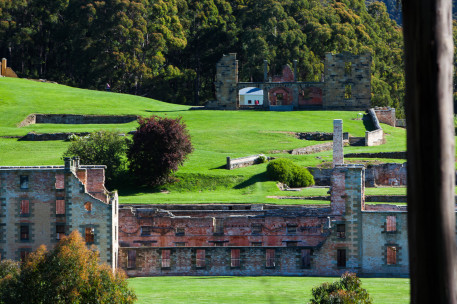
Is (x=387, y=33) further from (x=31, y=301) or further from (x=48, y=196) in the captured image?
(x=31, y=301)

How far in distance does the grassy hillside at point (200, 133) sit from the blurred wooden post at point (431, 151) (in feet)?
153

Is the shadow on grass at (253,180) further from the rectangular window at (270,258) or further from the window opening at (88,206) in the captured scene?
the window opening at (88,206)

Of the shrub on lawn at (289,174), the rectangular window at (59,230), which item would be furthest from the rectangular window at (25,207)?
the shrub on lawn at (289,174)

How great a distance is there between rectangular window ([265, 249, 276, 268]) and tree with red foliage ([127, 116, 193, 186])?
16215 mm

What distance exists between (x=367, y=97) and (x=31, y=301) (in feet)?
213

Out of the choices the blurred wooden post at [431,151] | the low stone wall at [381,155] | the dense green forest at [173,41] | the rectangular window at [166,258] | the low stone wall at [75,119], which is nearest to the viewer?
the blurred wooden post at [431,151]

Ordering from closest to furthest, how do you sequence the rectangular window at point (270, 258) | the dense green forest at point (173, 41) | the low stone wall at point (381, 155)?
the rectangular window at point (270, 258) → the low stone wall at point (381, 155) → the dense green forest at point (173, 41)

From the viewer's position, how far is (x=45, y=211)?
45.2 meters

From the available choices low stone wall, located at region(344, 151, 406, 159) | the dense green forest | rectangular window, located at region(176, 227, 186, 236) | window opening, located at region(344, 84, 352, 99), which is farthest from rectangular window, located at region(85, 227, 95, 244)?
the dense green forest

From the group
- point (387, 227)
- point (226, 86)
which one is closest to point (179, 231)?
point (387, 227)

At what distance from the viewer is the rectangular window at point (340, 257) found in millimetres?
43125

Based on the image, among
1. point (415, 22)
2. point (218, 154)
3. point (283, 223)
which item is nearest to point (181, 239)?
point (283, 223)

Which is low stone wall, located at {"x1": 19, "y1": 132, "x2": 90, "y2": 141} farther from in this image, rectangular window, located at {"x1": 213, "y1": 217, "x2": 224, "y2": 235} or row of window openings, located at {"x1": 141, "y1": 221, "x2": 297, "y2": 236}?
rectangular window, located at {"x1": 213, "y1": 217, "x2": 224, "y2": 235}

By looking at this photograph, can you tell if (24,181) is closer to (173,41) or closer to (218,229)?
(218,229)
